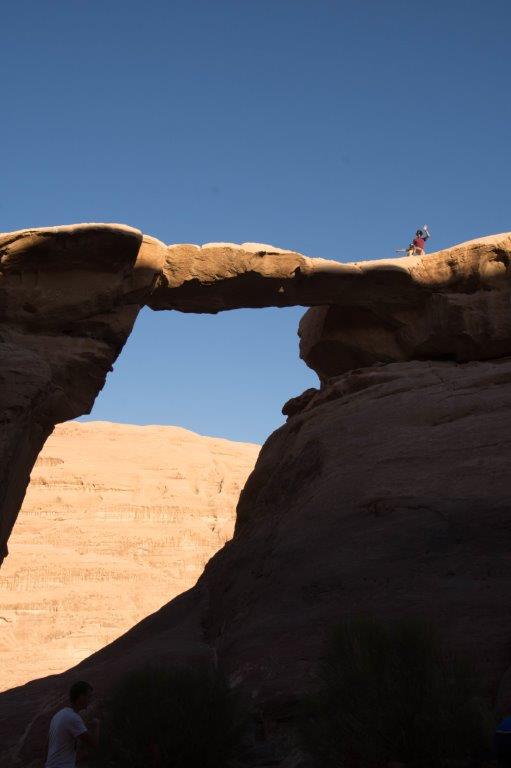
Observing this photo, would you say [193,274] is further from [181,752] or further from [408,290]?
[181,752]

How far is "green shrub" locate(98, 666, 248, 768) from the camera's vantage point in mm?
7199

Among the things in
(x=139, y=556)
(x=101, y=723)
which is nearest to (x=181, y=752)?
(x=101, y=723)

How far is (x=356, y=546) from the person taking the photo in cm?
1033

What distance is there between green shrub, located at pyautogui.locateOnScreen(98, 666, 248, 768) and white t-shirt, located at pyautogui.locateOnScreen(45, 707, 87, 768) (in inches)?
25.3

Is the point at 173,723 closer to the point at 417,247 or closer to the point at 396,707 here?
the point at 396,707

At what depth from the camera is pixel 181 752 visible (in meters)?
7.17

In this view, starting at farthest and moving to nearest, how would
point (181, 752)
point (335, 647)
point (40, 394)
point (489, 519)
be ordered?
point (40, 394), point (489, 519), point (335, 647), point (181, 752)

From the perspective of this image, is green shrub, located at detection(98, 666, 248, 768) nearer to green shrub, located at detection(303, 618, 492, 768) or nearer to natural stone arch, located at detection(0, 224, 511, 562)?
green shrub, located at detection(303, 618, 492, 768)

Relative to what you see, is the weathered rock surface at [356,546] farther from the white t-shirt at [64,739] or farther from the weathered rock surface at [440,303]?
the white t-shirt at [64,739]

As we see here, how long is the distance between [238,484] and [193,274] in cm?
2880

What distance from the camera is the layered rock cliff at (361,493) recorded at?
29.9 feet

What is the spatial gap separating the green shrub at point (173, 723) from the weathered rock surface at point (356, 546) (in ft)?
1.98

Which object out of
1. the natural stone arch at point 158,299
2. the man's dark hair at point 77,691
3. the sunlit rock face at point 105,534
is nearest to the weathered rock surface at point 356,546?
the natural stone arch at point 158,299

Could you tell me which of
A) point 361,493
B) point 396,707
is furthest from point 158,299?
point 396,707
